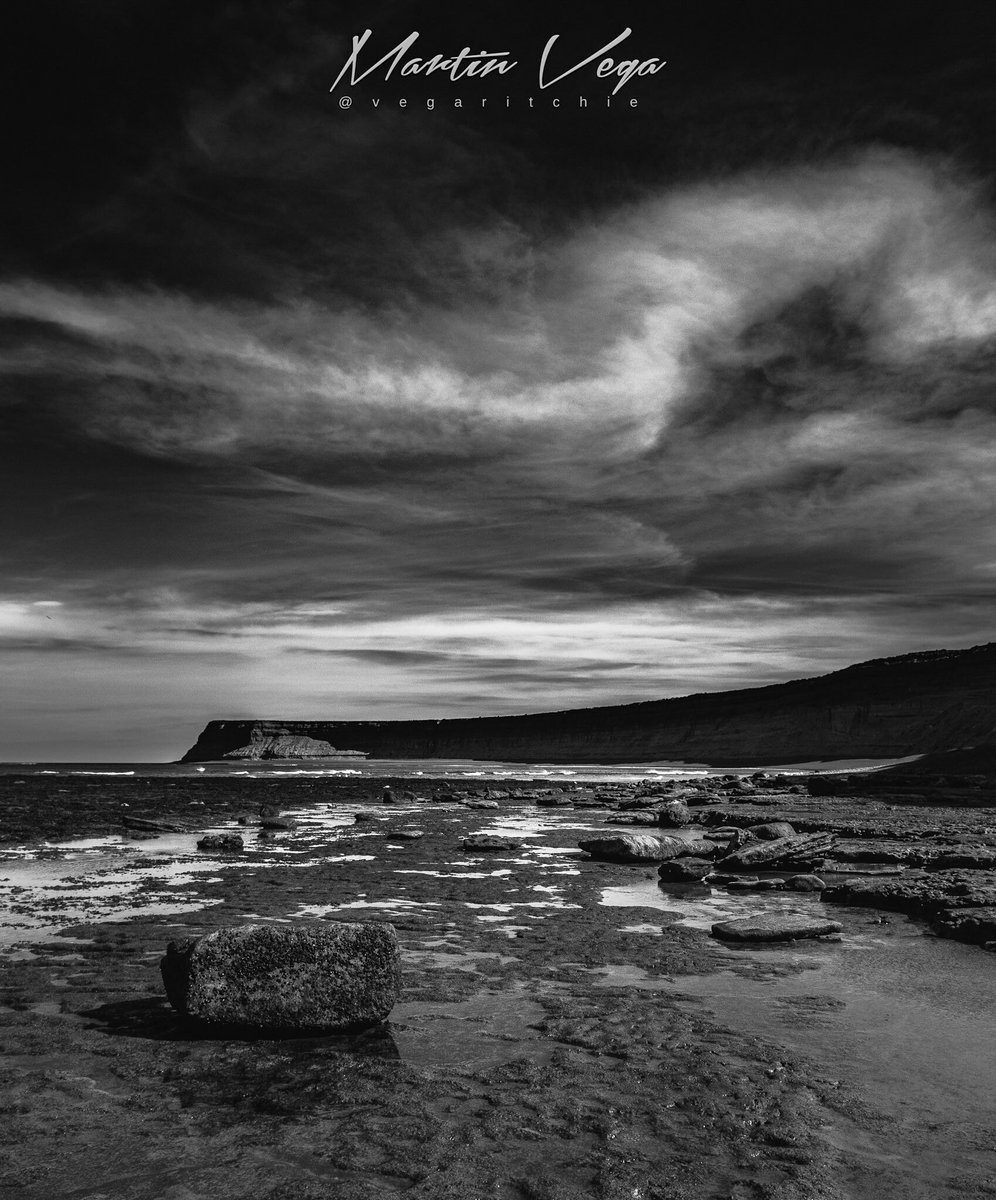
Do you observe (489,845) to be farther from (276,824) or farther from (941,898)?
(941,898)

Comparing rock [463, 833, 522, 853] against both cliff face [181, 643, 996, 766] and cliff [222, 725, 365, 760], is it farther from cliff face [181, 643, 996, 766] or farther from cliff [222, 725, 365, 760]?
cliff [222, 725, 365, 760]

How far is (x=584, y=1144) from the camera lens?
350cm

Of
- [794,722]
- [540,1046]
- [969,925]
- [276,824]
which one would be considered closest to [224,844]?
[276,824]

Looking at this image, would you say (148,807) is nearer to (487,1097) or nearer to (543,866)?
(543,866)

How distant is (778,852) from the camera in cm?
1199

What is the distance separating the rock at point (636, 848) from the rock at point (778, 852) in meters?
1.06

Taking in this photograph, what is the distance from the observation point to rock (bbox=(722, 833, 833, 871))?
11.4 metres

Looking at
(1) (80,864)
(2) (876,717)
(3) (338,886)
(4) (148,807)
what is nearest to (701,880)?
(3) (338,886)

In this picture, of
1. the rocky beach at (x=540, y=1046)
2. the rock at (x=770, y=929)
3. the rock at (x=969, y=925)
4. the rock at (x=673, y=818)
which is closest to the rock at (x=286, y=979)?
the rocky beach at (x=540, y=1046)

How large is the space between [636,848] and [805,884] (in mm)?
3119

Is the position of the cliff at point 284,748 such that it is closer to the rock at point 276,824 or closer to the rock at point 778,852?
→ the rock at point 276,824

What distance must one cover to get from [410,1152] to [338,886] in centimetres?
725

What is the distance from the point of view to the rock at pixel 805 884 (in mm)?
A: 10086

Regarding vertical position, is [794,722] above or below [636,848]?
above
